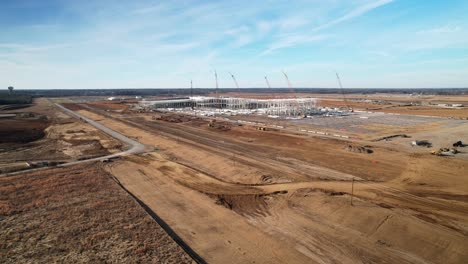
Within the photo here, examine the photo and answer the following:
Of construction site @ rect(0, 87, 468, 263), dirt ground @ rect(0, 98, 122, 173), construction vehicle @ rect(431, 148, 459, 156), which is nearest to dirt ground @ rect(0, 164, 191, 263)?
construction site @ rect(0, 87, 468, 263)

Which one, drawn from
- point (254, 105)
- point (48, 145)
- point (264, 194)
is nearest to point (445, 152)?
point (264, 194)

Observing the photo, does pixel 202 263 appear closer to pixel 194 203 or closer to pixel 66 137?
pixel 194 203

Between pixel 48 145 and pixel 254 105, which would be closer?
pixel 48 145

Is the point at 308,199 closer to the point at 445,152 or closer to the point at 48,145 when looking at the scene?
the point at 445,152

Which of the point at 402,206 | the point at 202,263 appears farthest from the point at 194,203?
the point at 402,206

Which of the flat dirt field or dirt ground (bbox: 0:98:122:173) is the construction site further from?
dirt ground (bbox: 0:98:122:173)

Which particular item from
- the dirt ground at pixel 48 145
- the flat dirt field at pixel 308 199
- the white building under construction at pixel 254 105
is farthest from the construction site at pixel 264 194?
the white building under construction at pixel 254 105
